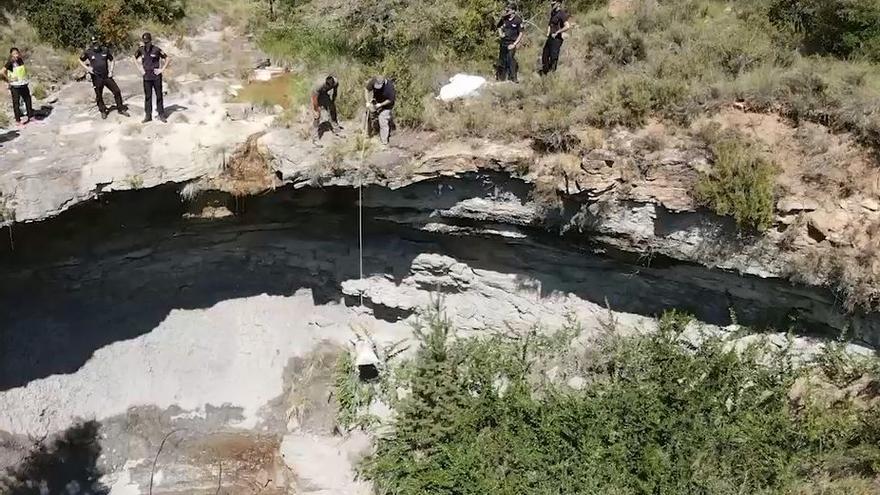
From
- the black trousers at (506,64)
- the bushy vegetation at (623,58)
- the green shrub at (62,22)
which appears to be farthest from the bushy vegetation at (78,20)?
the black trousers at (506,64)

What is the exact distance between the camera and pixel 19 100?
35.9 feet

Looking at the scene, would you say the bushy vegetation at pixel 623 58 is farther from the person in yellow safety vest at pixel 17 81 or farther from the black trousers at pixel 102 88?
the person in yellow safety vest at pixel 17 81

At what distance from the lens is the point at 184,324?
11.6 m

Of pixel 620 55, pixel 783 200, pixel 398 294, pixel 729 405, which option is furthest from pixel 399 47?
pixel 729 405

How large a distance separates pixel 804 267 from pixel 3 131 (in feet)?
39.3

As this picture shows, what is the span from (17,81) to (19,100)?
569 mm

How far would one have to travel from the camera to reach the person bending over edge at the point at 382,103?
10.2 metres

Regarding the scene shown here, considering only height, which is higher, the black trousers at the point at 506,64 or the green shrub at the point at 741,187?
the black trousers at the point at 506,64

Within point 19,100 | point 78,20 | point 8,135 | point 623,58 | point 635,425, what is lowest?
point 635,425

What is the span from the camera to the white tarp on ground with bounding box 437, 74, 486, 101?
1135cm

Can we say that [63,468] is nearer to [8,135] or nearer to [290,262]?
[290,262]

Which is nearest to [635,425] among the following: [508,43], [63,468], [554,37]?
[554,37]

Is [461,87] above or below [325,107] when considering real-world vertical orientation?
above

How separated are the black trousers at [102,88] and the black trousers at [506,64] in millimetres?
6348
